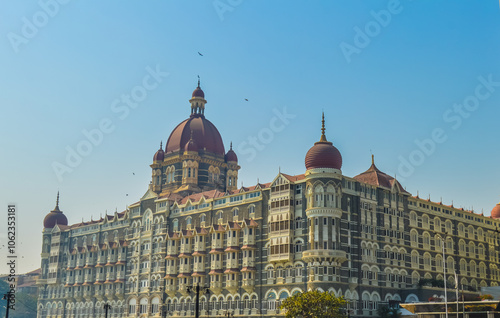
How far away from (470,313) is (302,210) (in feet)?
88.9

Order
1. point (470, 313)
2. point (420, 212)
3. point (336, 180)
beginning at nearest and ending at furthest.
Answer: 1. point (470, 313)
2. point (336, 180)
3. point (420, 212)

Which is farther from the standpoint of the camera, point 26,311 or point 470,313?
point 26,311

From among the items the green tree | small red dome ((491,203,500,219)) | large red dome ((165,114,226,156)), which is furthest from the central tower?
small red dome ((491,203,500,219))

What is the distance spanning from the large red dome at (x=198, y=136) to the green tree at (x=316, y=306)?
52.0 metres

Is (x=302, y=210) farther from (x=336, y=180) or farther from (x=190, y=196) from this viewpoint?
(x=190, y=196)

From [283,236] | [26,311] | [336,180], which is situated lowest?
[26,311]

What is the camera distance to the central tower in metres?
124

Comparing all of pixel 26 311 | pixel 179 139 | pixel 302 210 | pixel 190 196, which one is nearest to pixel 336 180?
pixel 302 210

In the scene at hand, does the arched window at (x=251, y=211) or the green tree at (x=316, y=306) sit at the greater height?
the arched window at (x=251, y=211)

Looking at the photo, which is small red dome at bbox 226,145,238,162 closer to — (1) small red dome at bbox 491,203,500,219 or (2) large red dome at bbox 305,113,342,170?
(2) large red dome at bbox 305,113,342,170

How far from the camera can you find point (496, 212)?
129 metres

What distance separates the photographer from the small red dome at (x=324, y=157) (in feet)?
304

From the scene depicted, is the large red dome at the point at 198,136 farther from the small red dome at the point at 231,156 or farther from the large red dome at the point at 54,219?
the large red dome at the point at 54,219

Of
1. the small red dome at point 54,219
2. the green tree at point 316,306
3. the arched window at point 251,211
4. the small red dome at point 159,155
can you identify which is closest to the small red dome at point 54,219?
the small red dome at point 54,219
